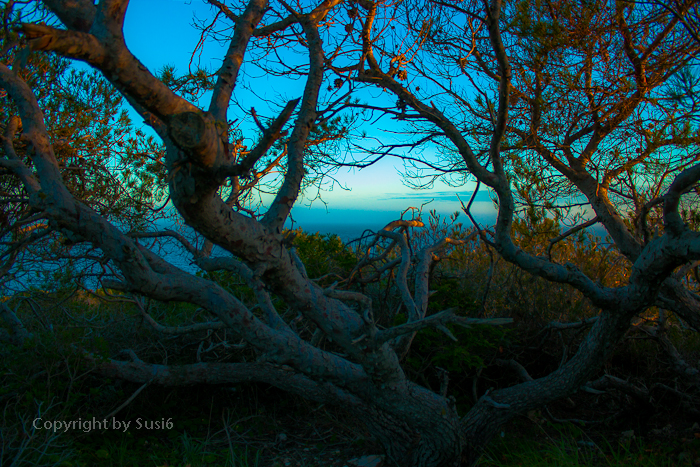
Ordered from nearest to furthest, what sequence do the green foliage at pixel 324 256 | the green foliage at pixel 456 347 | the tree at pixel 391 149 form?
the tree at pixel 391 149 < the green foliage at pixel 456 347 < the green foliage at pixel 324 256

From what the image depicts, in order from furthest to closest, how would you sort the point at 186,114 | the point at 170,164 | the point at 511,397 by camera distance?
the point at 511,397
the point at 170,164
the point at 186,114

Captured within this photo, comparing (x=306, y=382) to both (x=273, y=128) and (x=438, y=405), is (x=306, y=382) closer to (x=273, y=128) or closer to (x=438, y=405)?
(x=438, y=405)

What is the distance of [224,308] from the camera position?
8.32 ft

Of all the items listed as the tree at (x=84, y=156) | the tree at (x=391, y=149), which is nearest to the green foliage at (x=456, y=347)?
the tree at (x=391, y=149)

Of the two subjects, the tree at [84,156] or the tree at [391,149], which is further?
the tree at [84,156]

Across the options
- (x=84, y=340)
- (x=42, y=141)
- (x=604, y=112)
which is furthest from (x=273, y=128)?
(x=604, y=112)

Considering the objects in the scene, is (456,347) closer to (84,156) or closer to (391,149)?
(391,149)

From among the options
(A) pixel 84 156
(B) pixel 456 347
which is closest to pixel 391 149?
(B) pixel 456 347

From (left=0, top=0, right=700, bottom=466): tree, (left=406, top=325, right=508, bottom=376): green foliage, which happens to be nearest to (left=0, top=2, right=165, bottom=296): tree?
(left=0, top=0, right=700, bottom=466): tree

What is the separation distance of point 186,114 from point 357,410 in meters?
2.63

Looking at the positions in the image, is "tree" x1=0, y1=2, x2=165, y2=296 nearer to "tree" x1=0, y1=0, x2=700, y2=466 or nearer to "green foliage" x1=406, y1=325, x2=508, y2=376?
"tree" x1=0, y1=0, x2=700, y2=466

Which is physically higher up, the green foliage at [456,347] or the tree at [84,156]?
the tree at [84,156]

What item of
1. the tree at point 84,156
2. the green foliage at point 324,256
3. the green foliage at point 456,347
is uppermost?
the tree at point 84,156

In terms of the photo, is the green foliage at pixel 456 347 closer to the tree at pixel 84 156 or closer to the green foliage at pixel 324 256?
the green foliage at pixel 324 256
